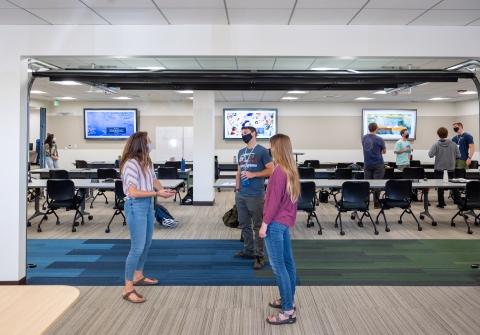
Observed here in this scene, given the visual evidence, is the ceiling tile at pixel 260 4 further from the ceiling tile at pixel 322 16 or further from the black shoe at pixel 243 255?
the black shoe at pixel 243 255

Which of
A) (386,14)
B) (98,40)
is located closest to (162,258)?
(98,40)

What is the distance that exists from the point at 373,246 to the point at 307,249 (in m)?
1.03

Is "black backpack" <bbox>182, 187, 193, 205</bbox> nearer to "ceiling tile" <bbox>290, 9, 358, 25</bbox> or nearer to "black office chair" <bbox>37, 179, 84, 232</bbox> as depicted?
"black office chair" <bbox>37, 179, 84, 232</bbox>

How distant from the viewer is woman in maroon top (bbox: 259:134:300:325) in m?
3.46

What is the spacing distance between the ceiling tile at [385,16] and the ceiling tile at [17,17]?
3.34 m

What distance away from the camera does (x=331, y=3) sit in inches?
152

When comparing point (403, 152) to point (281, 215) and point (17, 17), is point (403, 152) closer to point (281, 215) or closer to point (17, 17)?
point (281, 215)

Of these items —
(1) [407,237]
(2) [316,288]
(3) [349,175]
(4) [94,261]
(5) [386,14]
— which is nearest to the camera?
(5) [386,14]

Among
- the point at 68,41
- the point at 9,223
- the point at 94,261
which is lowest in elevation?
the point at 94,261

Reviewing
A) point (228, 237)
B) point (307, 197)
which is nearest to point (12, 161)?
point (228, 237)

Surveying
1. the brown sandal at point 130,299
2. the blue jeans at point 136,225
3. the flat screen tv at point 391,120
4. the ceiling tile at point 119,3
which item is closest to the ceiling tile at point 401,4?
the ceiling tile at point 119,3

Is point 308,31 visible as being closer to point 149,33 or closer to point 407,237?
point 149,33

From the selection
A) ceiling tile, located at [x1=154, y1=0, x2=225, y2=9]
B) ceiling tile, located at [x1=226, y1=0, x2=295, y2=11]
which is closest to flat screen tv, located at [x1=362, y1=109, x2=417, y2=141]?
ceiling tile, located at [x1=226, y1=0, x2=295, y2=11]

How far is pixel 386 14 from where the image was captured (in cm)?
419
